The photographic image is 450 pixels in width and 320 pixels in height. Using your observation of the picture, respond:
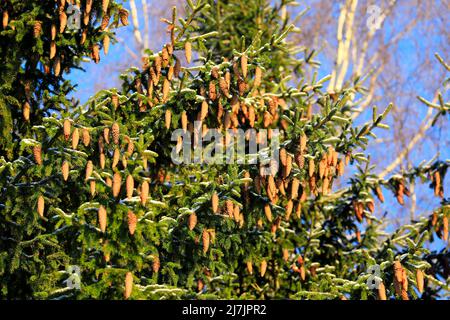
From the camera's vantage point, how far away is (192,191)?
720 centimetres

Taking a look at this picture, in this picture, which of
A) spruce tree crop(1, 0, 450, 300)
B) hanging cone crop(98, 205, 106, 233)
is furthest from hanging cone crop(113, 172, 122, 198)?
hanging cone crop(98, 205, 106, 233)

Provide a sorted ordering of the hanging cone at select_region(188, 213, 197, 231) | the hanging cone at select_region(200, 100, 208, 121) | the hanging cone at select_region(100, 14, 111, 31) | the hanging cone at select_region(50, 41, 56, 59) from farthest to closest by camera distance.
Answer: the hanging cone at select_region(100, 14, 111, 31) < the hanging cone at select_region(50, 41, 56, 59) < the hanging cone at select_region(200, 100, 208, 121) < the hanging cone at select_region(188, 213, 197, 231)

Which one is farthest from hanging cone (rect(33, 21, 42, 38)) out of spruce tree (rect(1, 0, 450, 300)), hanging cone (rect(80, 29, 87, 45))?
spruce tree (rect(1, 0, 450, 300))

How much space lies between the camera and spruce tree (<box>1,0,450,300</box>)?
5992 mm

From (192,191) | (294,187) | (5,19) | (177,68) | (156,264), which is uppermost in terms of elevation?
(5,19)

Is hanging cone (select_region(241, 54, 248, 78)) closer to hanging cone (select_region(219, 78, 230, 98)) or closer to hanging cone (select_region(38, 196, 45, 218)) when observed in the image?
hanging cone (select_region(219, 78, 230, 98))

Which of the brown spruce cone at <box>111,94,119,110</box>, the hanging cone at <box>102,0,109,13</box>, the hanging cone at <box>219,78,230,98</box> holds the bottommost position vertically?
the brown spruce cone at <box>111,94,119,110</box>

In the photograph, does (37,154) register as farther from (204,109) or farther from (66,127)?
(204,109)

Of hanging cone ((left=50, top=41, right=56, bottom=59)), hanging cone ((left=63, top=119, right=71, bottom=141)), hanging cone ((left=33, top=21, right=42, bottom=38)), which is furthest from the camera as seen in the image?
hanging cone ((left=50, top=41, right=56, bottom=59))

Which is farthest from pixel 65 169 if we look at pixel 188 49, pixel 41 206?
pixel 188 49

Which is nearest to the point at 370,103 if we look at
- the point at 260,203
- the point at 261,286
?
the point at 261,286

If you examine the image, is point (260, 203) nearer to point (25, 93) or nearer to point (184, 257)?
point (184, 257)

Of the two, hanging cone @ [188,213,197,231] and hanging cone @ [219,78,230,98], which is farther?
hanging cone @ [219,78,230,98]

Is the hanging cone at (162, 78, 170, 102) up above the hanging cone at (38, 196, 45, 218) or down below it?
above
